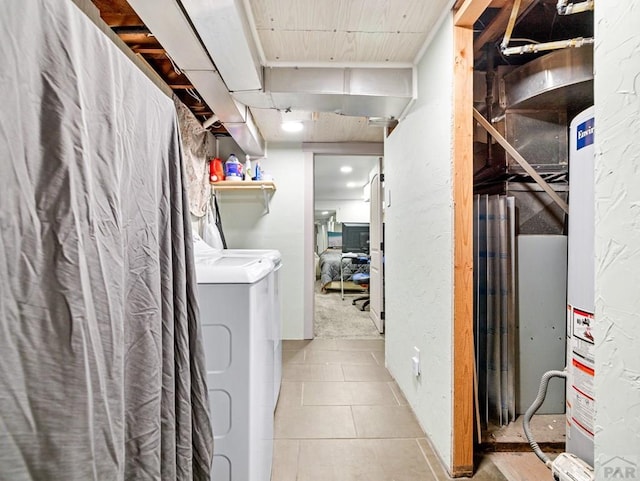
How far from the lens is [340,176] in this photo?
19.4 ft

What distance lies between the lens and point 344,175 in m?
5.82

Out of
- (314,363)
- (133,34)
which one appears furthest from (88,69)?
(314,363)

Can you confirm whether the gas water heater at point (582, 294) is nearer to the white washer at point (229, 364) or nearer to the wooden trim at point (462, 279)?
the wooden trim at point (462, 279)

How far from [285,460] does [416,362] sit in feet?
2.86

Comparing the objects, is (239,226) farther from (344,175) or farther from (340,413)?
(344,175)

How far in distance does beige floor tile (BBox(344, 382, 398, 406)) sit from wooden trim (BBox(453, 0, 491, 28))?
2126mm

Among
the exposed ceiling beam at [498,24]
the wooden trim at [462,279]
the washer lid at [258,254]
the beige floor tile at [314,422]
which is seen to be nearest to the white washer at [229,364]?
the washer lid at [258,254]

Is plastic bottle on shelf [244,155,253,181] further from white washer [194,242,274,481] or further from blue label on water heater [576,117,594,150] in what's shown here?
blue label on water heater [576,117,594,150]

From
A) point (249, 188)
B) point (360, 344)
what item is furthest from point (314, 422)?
point (249, 188)

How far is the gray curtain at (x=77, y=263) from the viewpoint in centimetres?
35

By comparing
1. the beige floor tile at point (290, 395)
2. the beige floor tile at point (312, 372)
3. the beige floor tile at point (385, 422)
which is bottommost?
the beige floor tile at point (385, 422)

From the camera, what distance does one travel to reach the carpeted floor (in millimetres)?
3416

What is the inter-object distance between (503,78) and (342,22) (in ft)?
3.48

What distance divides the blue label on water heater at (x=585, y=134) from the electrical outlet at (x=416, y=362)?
1264 mm
